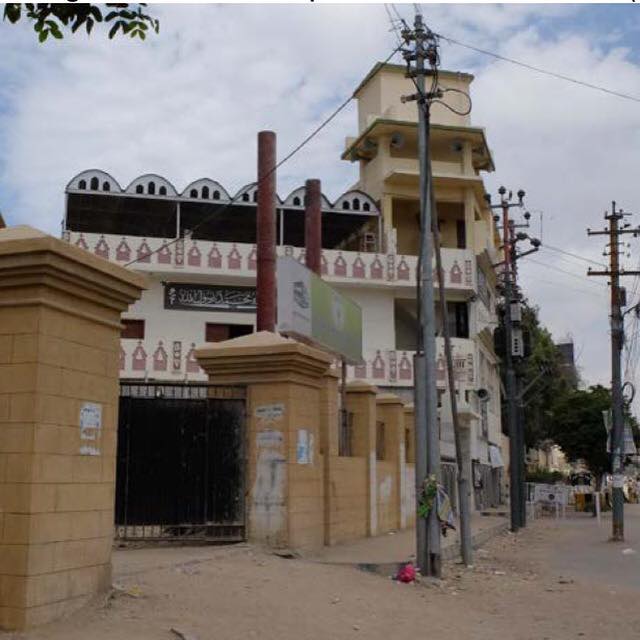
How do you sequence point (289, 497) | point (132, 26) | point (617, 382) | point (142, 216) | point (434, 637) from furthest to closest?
point (142, 216) < point (617, 382) < point (289, 497) < point (434, 637) < point (132, 26)

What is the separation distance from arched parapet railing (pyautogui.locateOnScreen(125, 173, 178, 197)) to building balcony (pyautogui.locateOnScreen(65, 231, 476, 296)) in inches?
61.6

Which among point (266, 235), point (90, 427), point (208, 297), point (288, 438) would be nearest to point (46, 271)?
point (90, 427)

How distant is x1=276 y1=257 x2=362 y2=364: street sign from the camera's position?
16.0m

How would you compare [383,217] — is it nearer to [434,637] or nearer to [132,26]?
[434,637]

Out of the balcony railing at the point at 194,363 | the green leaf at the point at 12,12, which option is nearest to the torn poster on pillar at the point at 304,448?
the green leaf at the point at 12,12

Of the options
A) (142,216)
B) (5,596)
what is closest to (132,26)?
(5,596)

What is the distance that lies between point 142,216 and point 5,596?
25.9m

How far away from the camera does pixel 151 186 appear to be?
29625mm

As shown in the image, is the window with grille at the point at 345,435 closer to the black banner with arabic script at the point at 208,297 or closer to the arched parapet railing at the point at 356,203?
the black banner with arabic script at the point at 208,297

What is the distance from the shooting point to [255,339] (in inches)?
489

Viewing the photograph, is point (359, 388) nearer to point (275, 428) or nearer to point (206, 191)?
point (275, 428)

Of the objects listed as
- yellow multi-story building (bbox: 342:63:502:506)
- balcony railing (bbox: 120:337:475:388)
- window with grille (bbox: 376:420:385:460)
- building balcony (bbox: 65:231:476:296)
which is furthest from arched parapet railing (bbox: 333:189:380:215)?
window with grille (bbox: 376:420:385:460)

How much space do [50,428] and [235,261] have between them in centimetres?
2345

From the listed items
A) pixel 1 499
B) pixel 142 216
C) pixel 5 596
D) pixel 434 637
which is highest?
pixel 142 216
